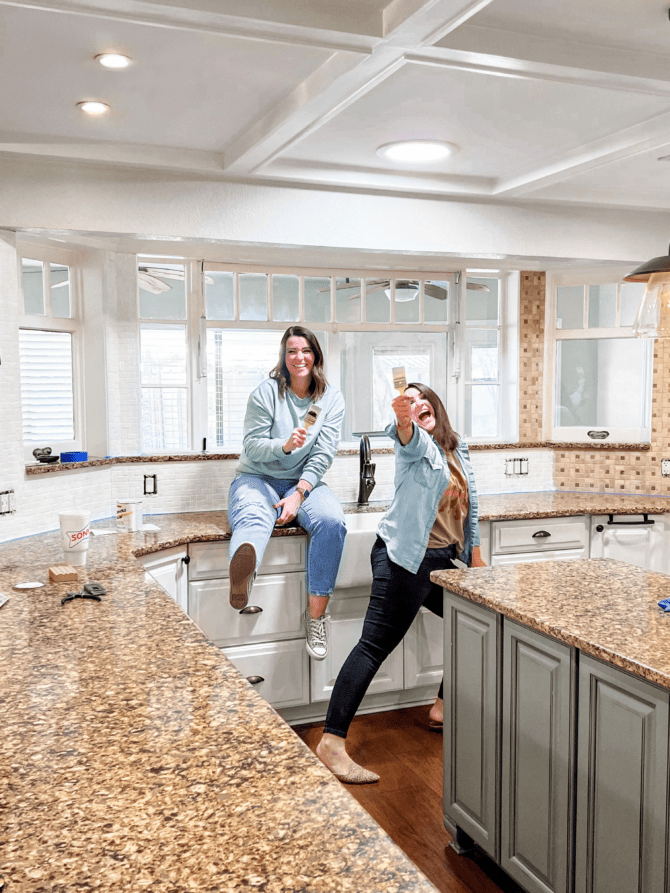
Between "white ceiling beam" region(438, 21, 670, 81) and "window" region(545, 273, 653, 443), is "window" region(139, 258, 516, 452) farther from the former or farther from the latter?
"white ceiling beam" region(438, 21, 670, 81)

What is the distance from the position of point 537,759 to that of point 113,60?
2330mm

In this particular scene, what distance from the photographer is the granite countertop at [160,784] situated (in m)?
0.93

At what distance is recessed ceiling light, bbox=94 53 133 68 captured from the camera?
2301 mm

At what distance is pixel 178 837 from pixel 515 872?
5.02 ft

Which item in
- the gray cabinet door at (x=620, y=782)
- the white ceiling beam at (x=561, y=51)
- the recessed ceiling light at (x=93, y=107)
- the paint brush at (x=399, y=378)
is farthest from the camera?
the recessed ceiling light at (x=93, y=107)

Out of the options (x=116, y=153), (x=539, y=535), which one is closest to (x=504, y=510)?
(x=539, y=535)

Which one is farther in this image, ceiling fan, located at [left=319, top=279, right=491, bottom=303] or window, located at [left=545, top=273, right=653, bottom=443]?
window, located at [left=545, top=273, right=653, bottom=443]

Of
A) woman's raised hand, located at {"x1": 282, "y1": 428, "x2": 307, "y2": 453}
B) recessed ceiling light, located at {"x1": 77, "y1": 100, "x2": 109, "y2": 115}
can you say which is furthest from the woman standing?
recessed ceiling light, located at {"x1": 77, "y1": 100, "x2": 109, "y2": 115}

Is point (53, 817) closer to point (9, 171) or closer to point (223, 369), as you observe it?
point (9, 171)

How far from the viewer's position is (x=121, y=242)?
3.80 meters

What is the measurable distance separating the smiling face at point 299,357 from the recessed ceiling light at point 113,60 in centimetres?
156

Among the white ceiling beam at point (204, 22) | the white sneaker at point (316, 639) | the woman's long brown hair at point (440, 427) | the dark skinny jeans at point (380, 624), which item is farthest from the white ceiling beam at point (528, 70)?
the white sneaker at point (316, 639)

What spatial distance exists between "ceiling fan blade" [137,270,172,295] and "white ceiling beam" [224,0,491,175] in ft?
3.13

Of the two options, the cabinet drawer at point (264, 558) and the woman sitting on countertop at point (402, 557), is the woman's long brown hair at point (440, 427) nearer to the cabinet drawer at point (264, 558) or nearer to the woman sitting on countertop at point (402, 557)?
the woman sitting on countertop at point (402, 557)
